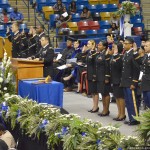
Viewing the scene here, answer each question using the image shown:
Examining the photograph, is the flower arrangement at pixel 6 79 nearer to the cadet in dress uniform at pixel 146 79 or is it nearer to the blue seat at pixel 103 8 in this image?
the cadet in dress uniform at pixel 146 79

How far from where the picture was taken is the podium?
12.4m

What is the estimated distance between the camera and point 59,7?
2367 cm

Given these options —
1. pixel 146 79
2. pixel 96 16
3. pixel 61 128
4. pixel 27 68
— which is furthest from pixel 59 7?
pixel 61 128

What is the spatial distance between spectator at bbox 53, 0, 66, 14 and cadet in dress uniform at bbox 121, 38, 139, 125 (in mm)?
12555

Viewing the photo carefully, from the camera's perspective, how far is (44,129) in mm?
8305

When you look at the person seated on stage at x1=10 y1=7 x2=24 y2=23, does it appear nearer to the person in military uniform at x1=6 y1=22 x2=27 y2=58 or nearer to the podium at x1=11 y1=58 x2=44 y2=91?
the person in military uniform at x1=6 y1=22 x2=27 y2=58

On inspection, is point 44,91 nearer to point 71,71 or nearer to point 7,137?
point 7,137

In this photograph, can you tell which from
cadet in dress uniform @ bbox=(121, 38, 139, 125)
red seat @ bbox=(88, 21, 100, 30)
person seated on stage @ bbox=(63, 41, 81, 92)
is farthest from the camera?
red seat @ bbox=(88, 21, 100, 30)

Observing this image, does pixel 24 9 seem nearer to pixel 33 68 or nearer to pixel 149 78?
pixel 33 68

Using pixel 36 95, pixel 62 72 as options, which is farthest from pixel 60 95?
pixel 62 72

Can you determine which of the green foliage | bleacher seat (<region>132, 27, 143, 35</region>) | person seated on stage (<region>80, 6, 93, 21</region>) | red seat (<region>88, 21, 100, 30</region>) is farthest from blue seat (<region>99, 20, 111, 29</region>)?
the green foliage

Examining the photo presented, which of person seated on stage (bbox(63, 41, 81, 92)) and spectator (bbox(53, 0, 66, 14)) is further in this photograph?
spectator (bbox(53, 0, 66, 14))

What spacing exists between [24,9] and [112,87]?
13076 mm

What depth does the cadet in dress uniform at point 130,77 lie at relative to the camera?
11.1m
